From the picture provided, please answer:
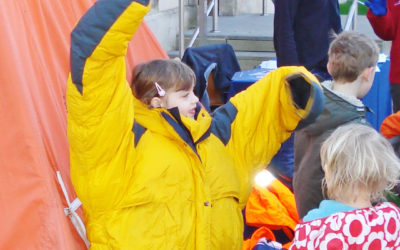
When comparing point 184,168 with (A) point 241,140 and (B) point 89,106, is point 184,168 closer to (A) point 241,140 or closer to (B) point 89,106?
(A) point 241,140

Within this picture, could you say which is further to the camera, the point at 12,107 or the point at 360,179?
the point at 12,107

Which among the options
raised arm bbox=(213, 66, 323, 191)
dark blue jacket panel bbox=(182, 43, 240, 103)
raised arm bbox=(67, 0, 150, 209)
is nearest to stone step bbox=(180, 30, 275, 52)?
dark blue jacket panel bbox=(182, 43, 240, 103)

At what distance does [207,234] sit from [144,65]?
2.20ft

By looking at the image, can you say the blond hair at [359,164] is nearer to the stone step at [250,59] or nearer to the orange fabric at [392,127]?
the orange fabric at [392,127]

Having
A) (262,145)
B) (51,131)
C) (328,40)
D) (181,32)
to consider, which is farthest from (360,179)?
(181,32)

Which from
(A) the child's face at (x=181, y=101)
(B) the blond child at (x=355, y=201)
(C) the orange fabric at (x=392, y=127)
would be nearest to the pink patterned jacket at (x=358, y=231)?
(B) the blond child at (x=355, y=201)

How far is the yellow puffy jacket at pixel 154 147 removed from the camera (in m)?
1.88

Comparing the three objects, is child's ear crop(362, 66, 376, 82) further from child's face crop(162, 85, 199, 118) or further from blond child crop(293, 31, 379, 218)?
child's face crop(162, 85, 199, 118)

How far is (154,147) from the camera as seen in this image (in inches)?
87.6

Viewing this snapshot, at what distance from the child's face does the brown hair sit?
19mm

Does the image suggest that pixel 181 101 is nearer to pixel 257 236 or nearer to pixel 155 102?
pixel 155 102

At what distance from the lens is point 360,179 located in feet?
6.38

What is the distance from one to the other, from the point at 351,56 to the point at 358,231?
3.75ft

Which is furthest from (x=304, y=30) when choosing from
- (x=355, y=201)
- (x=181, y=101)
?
(x=355, y=201)
